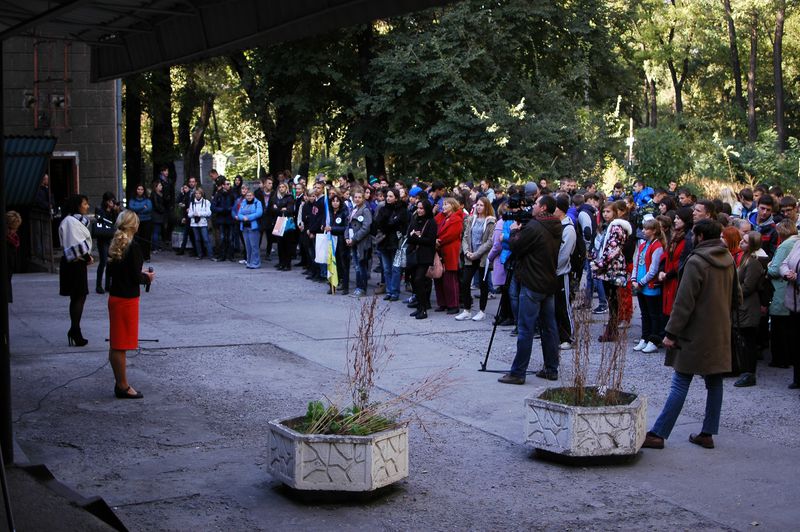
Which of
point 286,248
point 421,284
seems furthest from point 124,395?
point 286,248

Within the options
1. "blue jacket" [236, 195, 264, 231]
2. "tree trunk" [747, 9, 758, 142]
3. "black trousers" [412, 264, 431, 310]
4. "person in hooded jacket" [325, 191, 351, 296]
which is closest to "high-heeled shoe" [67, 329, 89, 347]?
"black trousers" [412, 264, 431, 310]

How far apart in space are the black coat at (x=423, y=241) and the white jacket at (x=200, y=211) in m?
9.95

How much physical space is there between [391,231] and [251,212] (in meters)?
6.45

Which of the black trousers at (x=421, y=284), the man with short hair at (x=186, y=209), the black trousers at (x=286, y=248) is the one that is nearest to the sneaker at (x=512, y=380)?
the black trousers at (x=421, y=284)

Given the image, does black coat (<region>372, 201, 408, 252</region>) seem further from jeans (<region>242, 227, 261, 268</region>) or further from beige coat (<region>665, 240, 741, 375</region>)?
beige coat (<region>665, 240, 741, 375</region>)

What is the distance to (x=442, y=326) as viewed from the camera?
1524 centimetres

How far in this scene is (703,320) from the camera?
8461 mm

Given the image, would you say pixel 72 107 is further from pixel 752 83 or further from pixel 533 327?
pixel 752 83

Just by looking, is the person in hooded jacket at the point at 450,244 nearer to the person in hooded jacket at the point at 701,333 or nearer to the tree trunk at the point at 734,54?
the person in hooded jacket at the point at 701,333

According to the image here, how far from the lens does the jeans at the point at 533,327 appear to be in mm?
10773

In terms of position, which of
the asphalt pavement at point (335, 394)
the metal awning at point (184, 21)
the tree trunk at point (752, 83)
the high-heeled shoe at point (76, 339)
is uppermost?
the tree trunk at point (752, 83)

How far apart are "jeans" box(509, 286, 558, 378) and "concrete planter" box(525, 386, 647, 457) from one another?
105 inches

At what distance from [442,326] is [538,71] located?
56.1 feet

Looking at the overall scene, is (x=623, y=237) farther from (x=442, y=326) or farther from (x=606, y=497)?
(x=606, y=497)
